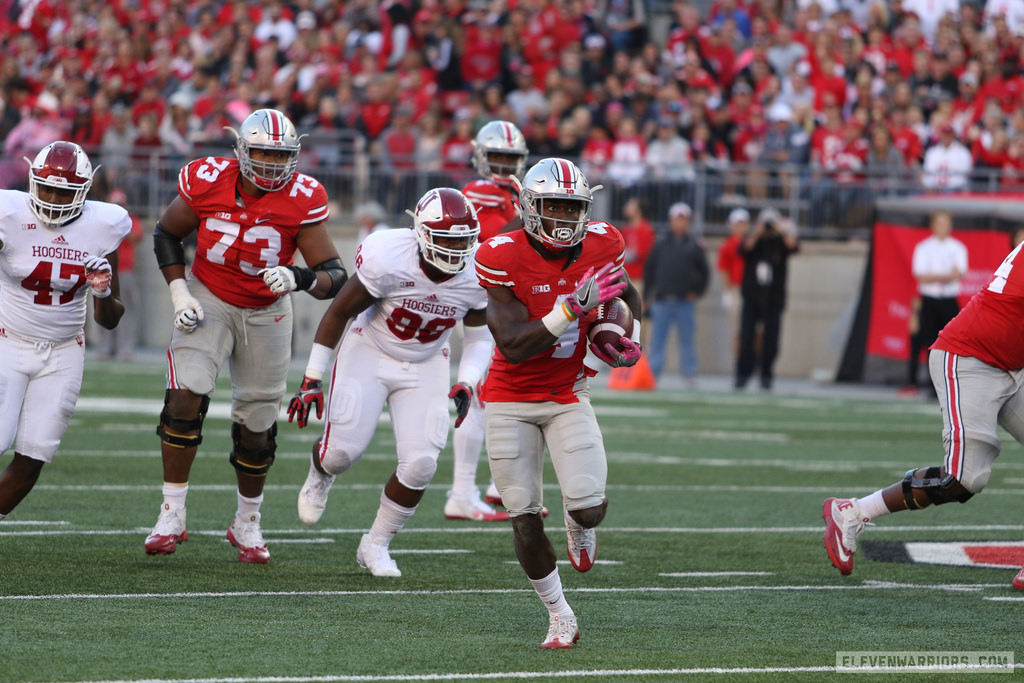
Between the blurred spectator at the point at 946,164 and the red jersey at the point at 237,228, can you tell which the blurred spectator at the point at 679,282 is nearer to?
the blurred spectator at the point at 946,164

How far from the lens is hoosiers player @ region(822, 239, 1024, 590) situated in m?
6.15

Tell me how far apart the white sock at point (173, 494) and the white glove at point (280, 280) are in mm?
957

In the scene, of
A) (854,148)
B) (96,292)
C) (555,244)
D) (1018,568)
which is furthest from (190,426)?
(854,148)

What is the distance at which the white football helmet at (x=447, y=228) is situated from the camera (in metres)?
6.24

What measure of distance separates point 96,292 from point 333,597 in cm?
153

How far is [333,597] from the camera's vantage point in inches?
233

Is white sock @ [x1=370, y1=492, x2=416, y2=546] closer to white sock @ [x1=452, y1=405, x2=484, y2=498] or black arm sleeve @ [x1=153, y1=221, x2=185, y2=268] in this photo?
black arm sleeve @ [x1=153, y1=221, x2=185, y2=268]

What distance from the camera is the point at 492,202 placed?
8.16 metres

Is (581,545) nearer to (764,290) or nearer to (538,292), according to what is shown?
(538,292)

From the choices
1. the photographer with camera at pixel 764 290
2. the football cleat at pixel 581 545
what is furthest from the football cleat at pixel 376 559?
the photographer with camera at pixel 764 290

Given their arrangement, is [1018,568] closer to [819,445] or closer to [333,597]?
[333,597]

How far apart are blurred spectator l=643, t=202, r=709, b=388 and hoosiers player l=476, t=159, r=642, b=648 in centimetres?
1084

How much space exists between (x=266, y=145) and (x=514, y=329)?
6.33ft

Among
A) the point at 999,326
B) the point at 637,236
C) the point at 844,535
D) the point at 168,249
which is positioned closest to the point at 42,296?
the point at 168,249
